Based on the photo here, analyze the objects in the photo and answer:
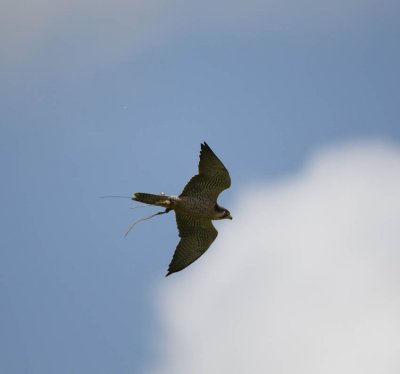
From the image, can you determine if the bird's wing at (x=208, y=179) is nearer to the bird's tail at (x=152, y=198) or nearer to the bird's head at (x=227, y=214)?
the bird's tail at (x=152, y=198)

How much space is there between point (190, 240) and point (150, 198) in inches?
72.8

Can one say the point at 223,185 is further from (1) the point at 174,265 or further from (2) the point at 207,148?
(1) the point at 174,265

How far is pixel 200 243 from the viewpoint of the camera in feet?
57.4

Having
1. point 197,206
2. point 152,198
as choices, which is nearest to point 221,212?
point 197,206

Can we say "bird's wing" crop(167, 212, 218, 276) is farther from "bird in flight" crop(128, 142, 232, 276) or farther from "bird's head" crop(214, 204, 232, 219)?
"bird's head" crop(214, 204, 232, 219)

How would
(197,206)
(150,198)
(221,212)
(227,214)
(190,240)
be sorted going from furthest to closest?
(190,240) < (227,214) < (221,212) < (197,206) < (150,198)

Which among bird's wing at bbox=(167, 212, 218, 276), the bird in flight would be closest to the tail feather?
the bird in flight

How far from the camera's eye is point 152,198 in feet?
53.3

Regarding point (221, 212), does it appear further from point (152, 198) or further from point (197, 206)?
point (152, 198)

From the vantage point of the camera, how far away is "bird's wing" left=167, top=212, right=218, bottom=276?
17297 millimetres

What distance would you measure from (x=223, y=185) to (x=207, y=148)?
1.04m

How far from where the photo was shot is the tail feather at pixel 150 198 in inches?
632

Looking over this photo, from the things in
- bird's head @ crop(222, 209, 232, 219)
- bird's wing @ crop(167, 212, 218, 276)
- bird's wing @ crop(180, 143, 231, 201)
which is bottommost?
bird's wing @ crop(167, 212, 218, 276)

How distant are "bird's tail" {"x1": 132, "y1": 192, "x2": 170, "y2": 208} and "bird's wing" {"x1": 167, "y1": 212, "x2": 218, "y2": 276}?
894mm
